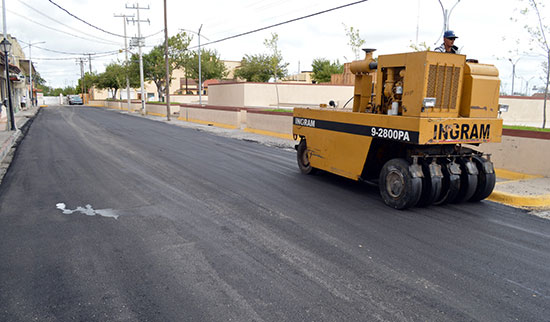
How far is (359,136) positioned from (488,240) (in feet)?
10.2

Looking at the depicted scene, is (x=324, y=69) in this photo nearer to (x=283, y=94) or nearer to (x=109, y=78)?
(x=283, y=94)

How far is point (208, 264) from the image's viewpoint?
4.87 m

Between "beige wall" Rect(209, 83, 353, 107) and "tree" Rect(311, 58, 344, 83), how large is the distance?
19693 millimetres

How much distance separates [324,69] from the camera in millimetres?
61375

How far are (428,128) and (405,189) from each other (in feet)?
3.75

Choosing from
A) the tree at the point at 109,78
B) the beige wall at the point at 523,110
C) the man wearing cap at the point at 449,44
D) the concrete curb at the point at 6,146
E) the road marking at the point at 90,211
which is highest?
the tree at the point at 109,78

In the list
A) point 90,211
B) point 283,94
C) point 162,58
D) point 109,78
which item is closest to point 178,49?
point 162,58

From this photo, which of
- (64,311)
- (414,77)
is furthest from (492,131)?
(64,311)

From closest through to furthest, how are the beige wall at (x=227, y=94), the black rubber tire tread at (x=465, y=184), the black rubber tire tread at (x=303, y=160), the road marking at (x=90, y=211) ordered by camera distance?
the road marking at (x=90, y=211), the black rubber tire tread at (x=465, y=184), the black rubber tire tread at (x=303, y=160), the beige wall at (x=227, y=94)

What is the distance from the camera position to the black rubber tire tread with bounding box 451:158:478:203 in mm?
7492

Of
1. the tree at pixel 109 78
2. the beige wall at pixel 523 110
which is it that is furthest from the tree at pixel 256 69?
the beige wall at pixel 523 110

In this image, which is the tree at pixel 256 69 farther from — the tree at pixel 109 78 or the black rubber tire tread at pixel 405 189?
the black rubber tire tread at pixel 405 189

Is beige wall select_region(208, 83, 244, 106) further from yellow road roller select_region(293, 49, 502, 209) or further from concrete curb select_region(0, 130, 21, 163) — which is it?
yellow road roller select_region(293, 49, 502, 209)

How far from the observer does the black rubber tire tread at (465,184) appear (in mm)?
7492
